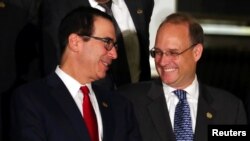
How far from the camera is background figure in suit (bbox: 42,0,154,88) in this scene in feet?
10.8

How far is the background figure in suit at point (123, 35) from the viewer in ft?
10.8

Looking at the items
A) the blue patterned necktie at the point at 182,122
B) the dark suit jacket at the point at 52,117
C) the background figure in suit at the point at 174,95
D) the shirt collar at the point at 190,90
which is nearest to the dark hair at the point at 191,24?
the background figure in suit at the point at 174,95

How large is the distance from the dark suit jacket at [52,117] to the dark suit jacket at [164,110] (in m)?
0.19

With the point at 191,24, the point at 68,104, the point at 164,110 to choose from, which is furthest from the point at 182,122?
the point at 68,104

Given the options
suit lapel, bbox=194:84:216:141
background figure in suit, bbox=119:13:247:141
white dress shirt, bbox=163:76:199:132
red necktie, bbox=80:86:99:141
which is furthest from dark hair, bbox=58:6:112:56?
suit lapel, bbox=194:84:216:141

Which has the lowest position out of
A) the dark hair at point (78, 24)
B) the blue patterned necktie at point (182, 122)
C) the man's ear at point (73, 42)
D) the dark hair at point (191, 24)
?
the blue patterned necktie at point (182, 122)

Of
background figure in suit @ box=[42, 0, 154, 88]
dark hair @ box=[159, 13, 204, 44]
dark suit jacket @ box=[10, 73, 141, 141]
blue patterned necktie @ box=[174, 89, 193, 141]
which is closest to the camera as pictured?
dark suit jacket @ box=[10, 73, 141, 141]

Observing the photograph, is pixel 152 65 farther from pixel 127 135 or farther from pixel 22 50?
pixel 127 135

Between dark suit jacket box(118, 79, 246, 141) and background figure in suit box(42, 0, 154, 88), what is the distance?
26 centimetres

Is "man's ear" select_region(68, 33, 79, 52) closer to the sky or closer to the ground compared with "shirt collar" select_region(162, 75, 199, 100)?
closer to the sky

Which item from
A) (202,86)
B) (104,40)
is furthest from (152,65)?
(104,40)

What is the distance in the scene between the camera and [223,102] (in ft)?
10.5

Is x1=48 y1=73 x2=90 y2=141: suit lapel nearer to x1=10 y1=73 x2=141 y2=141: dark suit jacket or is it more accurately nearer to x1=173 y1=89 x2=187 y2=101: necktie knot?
x1=10 y1=73 x2=141 y2=141: dark suit jacket

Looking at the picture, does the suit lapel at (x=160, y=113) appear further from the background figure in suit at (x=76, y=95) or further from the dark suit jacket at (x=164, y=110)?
the background figure in suit at (x=76, y=95)
